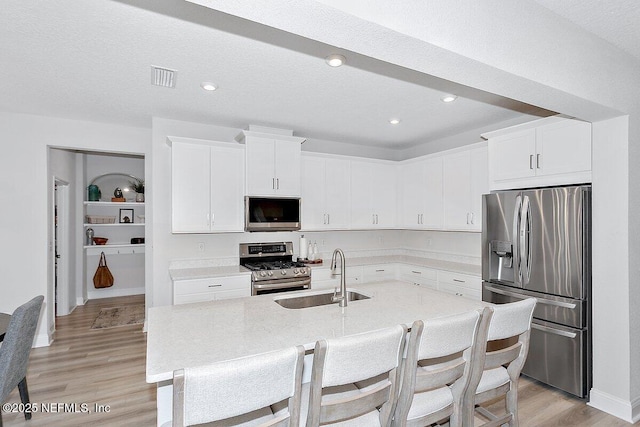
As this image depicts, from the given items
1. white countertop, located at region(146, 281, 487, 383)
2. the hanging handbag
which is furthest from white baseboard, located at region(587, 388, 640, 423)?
the hanging handbag

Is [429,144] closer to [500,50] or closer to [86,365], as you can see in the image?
[500,50]

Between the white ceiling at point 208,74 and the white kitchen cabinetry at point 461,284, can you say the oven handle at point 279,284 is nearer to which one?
the white kitchen cabinetry at point 461,284

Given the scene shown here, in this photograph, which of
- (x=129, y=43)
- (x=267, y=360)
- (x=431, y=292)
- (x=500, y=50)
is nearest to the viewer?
(x=267, y=360)

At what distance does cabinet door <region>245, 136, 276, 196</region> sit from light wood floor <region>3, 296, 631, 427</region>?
2.24m

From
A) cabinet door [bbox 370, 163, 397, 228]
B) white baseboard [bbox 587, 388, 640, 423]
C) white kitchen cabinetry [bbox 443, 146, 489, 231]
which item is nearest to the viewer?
white baseboard [bbox 587, 388, 640, 423]

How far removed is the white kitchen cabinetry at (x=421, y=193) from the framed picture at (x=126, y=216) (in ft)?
16.7

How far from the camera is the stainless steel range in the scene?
3838 millimetres

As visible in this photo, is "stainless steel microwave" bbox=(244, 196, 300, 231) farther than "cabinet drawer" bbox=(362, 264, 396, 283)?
No

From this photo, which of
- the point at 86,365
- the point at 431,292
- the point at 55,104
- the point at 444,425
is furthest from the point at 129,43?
the point at 444,425

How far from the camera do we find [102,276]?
6086 millimetres

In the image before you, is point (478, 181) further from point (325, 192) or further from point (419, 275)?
point (325, 192)

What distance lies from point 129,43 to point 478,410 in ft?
11.7

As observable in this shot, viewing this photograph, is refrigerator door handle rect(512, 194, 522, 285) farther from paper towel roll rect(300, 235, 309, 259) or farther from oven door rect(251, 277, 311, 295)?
paper towel roll rect(300, 235, 309, 259)

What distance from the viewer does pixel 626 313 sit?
8.23 feet
